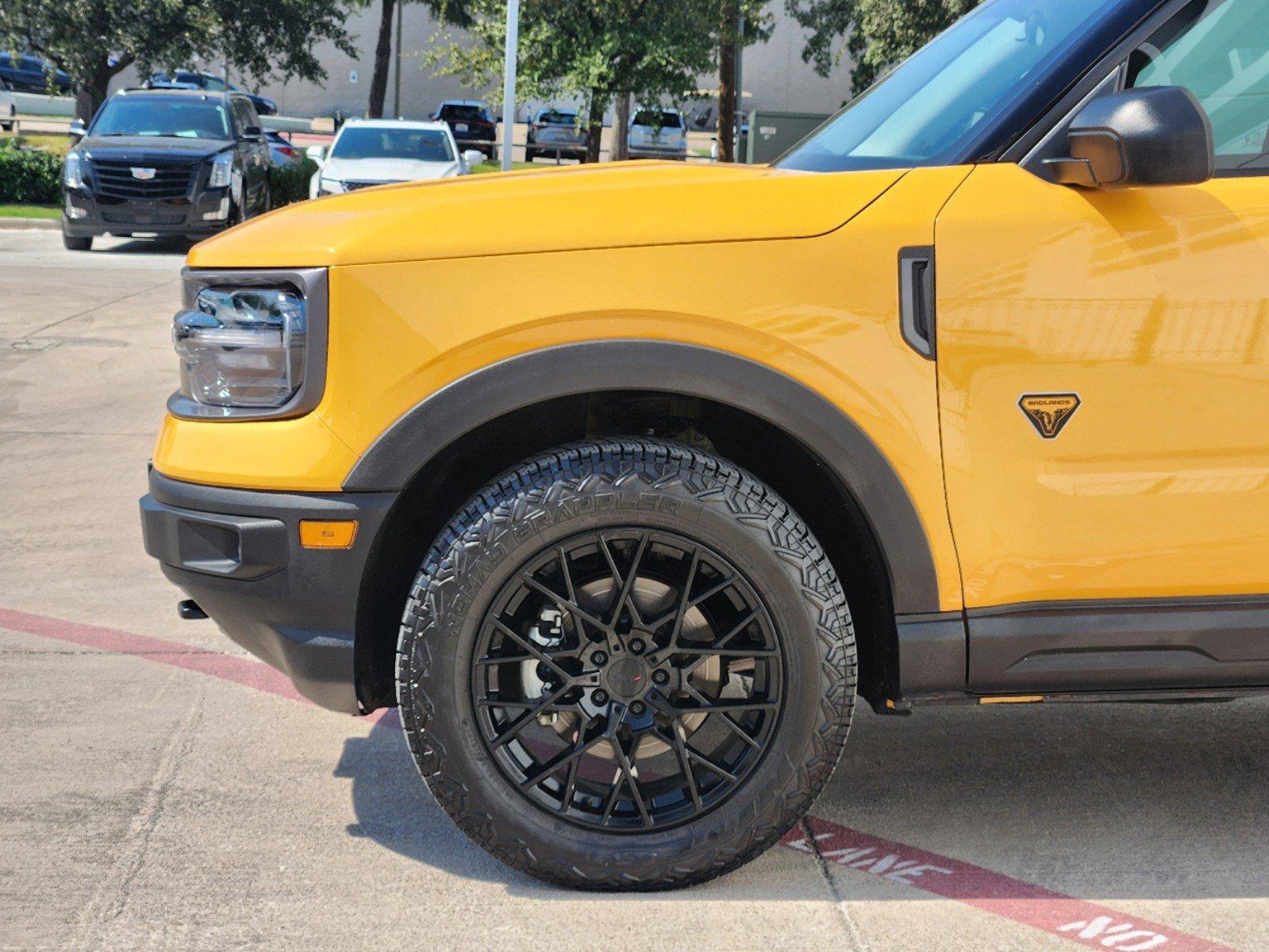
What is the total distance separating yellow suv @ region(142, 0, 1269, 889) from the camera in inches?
109

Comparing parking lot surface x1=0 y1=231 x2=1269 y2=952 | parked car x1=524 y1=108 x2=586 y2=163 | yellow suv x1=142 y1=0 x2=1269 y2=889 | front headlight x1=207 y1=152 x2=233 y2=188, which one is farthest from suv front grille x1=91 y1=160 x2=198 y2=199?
parked car x1=524 y1=108 x2=586 y2=163

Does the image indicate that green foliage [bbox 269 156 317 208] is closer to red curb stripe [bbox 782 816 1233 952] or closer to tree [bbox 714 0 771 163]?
tree [bbox 714 0 771 163]

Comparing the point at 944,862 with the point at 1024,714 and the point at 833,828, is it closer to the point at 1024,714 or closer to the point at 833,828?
the point at 833,828

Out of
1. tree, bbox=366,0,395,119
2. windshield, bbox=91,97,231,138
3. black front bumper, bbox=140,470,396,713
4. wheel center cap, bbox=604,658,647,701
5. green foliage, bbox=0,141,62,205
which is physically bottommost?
wheel center cap, bbox=604,658,647,701

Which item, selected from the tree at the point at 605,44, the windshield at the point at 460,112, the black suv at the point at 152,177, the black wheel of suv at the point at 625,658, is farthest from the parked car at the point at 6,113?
the black wheel of suv at the point at 625,658


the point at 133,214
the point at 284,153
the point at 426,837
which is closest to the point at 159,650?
the point at 426,837

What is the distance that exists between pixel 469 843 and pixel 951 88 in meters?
2.06

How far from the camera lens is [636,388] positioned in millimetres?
2801

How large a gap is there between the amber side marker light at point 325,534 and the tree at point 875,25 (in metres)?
33.4

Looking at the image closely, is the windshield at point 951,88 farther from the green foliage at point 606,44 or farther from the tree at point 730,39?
the tree at point 730,39

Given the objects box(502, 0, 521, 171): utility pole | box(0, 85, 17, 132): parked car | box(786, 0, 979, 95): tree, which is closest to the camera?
box(502, 0, 521, 171): utility pole

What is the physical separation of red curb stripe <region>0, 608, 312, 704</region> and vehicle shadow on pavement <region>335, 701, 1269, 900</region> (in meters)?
0.48

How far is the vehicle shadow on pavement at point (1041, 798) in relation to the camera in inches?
122

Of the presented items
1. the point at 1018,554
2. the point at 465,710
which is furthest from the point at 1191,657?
the point at 465,710
